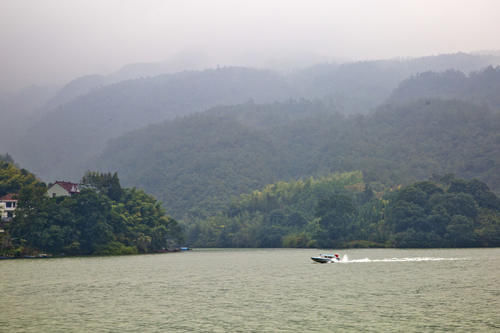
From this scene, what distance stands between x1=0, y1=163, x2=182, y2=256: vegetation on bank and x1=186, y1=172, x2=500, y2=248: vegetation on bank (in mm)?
45642

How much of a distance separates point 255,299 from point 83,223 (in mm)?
76589

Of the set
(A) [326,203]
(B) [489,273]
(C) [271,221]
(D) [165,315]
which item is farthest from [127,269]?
(C) [271,221]

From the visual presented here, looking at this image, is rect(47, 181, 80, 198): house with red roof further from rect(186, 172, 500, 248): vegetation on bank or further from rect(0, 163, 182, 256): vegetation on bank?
rect(186, 172, 500, 248): vegetation on bank

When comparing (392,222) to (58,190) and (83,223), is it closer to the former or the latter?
(83,223)

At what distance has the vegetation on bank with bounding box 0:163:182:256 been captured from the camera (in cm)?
11338

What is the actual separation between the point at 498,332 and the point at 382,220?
428 feet

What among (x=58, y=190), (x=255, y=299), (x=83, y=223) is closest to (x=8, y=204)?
(x=58, y=190)

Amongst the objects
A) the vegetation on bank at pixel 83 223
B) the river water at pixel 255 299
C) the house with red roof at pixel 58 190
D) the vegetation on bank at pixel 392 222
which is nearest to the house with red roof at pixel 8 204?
the vegetation on bank at pixel 83 223

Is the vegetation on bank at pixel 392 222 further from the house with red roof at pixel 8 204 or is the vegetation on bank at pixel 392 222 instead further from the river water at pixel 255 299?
the house with red roof at pixel 8 204

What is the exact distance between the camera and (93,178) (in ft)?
458

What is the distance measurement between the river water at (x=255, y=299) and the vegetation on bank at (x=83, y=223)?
1226 inches

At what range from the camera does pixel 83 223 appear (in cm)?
12094

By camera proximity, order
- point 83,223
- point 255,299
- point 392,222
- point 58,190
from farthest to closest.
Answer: point 392,222, point 58,190, point 83,223, point 255,299

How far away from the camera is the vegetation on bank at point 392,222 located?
476ft
